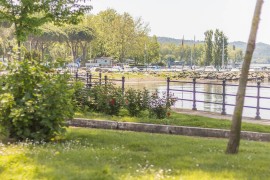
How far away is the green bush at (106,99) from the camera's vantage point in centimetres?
1441

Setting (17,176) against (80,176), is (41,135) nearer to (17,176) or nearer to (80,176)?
(17,176)

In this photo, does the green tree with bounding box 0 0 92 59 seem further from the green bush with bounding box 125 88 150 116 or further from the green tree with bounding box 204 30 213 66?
the green tree with bounding box 204 30 213 66

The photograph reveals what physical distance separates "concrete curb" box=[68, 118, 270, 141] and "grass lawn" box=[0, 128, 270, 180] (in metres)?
2.42

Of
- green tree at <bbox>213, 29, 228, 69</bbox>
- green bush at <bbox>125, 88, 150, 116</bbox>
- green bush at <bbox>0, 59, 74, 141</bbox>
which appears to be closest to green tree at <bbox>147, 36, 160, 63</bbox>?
green tree at <bbox>213, 29, 228, 69</bbox>

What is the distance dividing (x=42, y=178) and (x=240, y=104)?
12.0ft

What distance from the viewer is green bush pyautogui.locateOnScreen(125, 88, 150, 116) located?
1447cm

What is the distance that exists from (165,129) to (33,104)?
443 centimetres

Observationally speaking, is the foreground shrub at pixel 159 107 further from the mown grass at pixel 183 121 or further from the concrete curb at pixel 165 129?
the concrete curb at pixel 165 129

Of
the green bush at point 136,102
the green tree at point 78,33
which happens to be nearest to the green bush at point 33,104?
the green bush at point 136,102

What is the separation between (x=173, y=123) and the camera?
12703 mm

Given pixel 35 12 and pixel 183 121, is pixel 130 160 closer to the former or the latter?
pixel 183 121

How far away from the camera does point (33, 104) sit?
27.9ft

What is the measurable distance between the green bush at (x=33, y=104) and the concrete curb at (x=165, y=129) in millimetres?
3382

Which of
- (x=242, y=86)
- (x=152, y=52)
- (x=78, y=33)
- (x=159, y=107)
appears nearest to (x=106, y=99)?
(x=159, y=107)
